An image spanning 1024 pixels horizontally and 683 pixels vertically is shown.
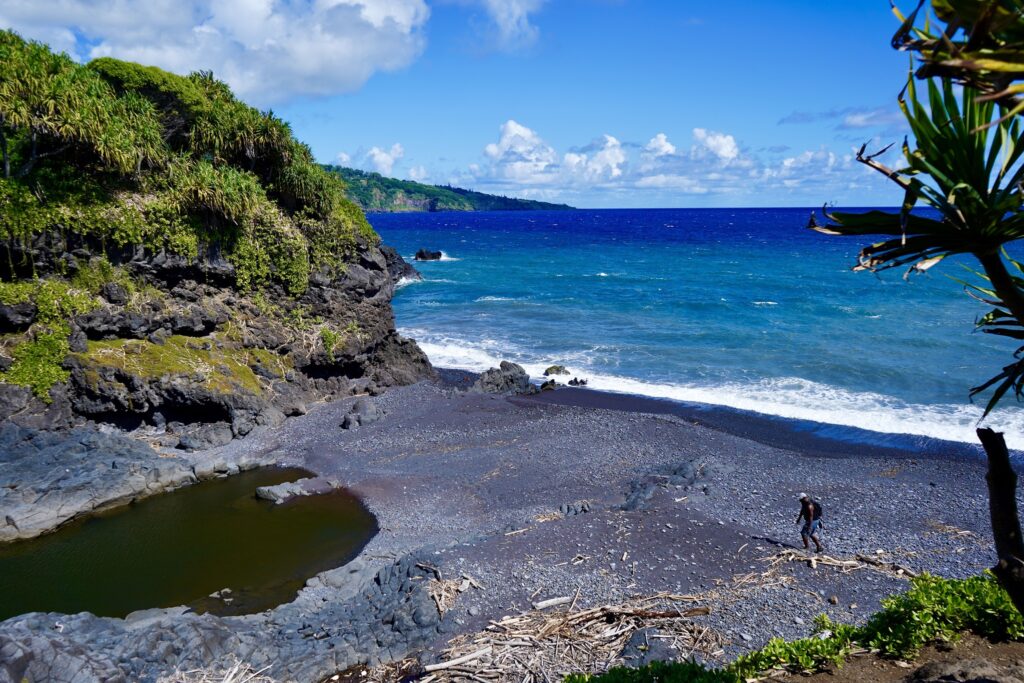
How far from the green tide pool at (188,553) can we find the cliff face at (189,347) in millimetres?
4126

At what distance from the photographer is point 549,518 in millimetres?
17141

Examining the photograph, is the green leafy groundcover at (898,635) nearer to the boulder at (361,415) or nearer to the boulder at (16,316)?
the boulder at (361,415)

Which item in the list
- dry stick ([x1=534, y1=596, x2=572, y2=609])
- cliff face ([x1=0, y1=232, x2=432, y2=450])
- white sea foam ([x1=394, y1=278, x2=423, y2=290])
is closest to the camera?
dry stick ([x1=534, y1=596, x2=572, y2=609])

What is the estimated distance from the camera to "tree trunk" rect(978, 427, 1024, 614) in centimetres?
560

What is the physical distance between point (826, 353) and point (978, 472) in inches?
642

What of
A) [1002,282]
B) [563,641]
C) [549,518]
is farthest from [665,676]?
[549,518]

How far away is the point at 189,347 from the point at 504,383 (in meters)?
12.7

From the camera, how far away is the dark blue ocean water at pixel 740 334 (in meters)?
29.1

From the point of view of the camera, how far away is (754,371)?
33688 millimetres

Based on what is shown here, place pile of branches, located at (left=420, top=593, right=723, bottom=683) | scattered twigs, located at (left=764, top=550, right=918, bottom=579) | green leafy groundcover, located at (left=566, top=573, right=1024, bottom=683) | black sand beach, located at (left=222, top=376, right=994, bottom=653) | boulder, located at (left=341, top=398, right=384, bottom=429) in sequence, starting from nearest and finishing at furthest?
green leafy groundcover, located at (left=566, top=573, right=1024, bottom=683) < pile of branches, located at (left=420, top=593, right=723, bottom=683) < black sand beach, located at (left=222, top=376, right=994, bottom=653) < scattered twigs, located at (left=764, top=550, right=918, bottom=579) < boulder, located at (left=341, top=398, right=384, bottom=429)

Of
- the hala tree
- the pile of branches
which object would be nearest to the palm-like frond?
the hala tree

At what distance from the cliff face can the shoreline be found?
1.72m

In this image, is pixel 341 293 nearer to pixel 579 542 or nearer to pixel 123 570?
pixel 123 570

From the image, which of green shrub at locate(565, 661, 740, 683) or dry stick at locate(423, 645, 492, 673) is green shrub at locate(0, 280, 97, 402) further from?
green shrub at locate(565, 661, 740, 683)
